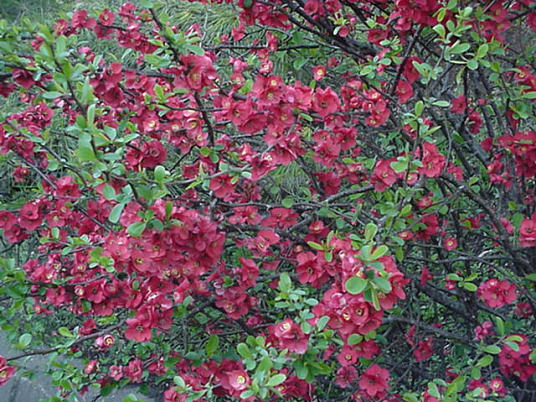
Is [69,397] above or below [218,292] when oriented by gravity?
below

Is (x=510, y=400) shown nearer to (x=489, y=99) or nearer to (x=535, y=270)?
(x=535, y=270)

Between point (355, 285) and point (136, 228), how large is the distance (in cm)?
40

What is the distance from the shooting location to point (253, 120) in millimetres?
1301

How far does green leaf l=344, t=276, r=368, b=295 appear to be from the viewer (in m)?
0.96

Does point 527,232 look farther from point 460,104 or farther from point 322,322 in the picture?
point 322,322

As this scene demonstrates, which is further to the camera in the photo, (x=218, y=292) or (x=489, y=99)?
(x=489, y=99)

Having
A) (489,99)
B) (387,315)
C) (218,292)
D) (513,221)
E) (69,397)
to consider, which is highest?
(489,99)

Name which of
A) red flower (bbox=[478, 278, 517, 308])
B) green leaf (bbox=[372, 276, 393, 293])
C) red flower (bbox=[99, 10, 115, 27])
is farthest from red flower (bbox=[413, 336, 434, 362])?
red flower (bbox=[99, 10, 115, 27])

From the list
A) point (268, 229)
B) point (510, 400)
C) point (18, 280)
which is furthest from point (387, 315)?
point (18, 280)

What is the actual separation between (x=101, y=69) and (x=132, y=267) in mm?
456

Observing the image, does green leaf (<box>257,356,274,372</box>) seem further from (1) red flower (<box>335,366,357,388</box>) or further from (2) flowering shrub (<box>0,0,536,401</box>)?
(1) red flower (<box>335,366,357,388</box>)

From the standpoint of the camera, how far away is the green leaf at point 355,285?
957mm

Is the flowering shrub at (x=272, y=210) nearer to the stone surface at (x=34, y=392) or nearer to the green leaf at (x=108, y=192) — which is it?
the green leaf at (x=108, y=192)

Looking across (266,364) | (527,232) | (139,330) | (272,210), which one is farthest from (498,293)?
(139,330)
